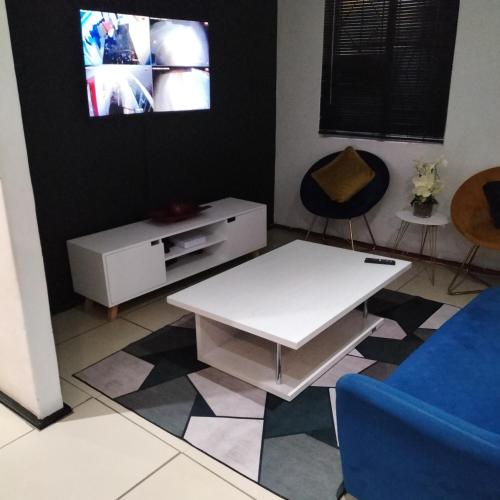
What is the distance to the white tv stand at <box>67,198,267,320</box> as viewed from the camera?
311 cm

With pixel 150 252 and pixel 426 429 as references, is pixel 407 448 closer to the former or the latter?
pixel 426 429

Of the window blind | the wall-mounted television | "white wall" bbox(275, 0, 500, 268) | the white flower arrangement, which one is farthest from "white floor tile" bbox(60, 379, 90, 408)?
the window blind

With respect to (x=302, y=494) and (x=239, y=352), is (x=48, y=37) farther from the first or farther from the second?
(x=302, y=494)

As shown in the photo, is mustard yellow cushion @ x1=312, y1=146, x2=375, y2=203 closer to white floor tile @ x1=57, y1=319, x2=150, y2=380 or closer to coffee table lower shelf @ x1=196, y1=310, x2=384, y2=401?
coffee table lower shelf @ x1=196, y1=310, x2=384, y2=401

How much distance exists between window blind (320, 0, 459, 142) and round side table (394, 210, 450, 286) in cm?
69

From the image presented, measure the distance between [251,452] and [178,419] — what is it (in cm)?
40

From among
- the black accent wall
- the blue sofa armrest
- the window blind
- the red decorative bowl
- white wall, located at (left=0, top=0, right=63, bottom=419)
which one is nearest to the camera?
the blue sofa armrest

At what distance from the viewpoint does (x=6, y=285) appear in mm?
2066

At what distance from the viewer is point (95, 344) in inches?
116

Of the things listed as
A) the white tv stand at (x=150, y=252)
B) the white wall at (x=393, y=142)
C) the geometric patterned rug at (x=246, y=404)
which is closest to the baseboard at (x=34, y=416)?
the geometric patterned rug at (x=246, y=404)

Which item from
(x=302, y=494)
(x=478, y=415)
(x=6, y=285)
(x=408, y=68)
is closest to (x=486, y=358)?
(x=478, y=415)

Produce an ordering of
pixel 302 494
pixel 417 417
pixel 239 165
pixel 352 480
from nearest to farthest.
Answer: pixel 417 417, pixel 352 480, pixel 302 494, pixel 239 165

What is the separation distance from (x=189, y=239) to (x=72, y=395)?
1.49 metres

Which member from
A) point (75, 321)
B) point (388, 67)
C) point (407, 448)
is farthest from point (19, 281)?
point (388, 67)
